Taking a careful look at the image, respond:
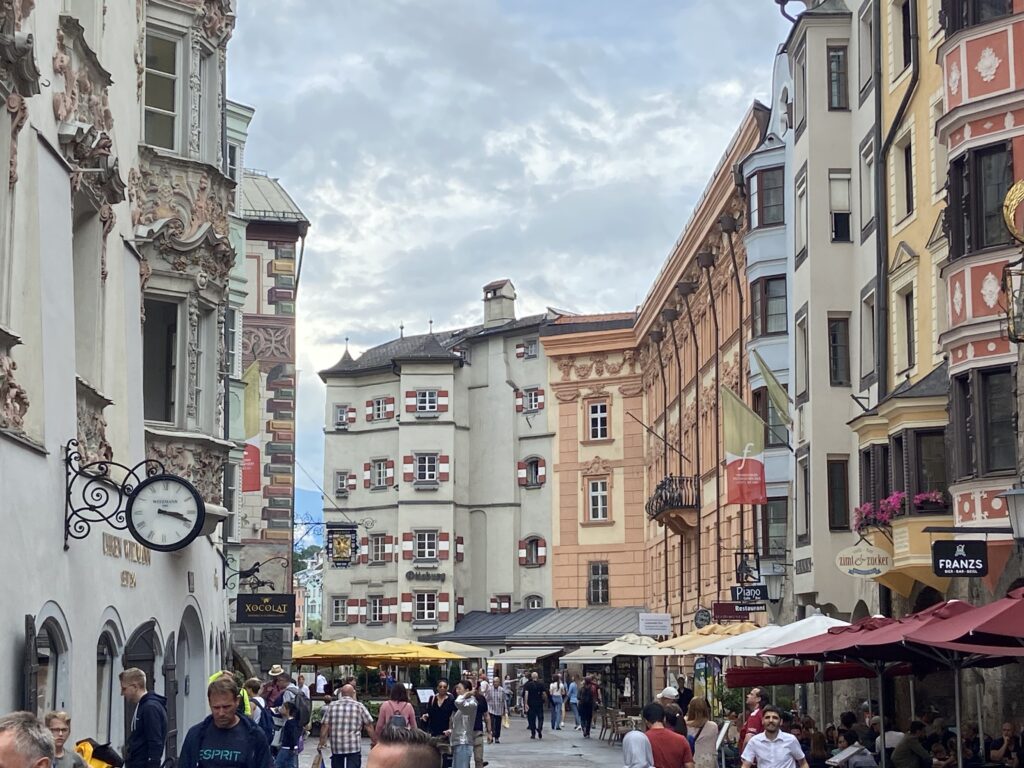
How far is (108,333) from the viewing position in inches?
770

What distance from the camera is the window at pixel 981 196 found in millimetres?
25188

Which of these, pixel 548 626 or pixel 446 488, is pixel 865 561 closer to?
pixel 548 626

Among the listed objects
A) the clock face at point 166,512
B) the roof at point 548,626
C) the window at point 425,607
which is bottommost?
the roof at point 548,626

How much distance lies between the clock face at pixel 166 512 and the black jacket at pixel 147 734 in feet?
13.3

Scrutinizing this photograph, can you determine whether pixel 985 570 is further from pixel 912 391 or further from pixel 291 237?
pixel 291 237

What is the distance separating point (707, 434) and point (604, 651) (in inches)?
434

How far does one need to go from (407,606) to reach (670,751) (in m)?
60.6

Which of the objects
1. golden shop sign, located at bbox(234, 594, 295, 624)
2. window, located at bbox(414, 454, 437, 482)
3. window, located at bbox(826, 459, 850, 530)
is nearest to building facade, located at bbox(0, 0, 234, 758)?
golden shop sign, located at bbox(234, 594, 295, 624)

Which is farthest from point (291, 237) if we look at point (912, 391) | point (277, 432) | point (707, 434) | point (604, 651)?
point (912, 391)

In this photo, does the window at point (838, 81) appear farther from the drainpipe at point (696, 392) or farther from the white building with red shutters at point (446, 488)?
the white building with red shutters at point (446, 488)

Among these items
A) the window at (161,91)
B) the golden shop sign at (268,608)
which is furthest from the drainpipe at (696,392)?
the window at (161,91)

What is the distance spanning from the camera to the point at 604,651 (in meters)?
46.0

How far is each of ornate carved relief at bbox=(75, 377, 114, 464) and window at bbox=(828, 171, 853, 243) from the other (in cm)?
2119

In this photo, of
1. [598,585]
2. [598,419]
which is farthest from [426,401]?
[598,585]
